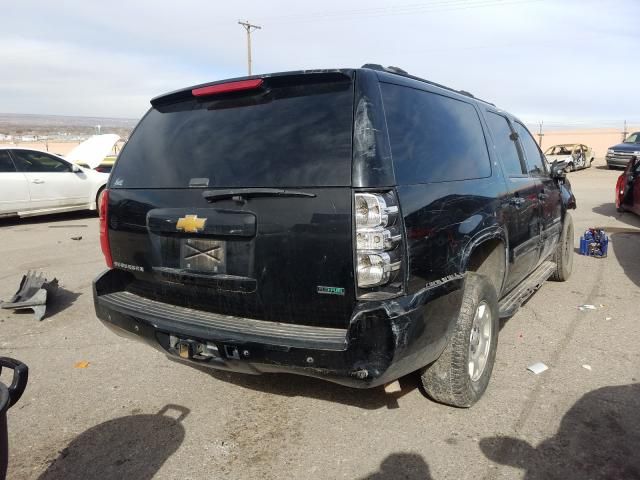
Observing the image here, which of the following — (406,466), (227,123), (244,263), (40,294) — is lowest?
(406,466)

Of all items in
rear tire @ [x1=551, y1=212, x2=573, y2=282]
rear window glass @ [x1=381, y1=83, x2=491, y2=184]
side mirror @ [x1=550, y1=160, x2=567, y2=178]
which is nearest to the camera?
rear window glass @ [x1=381, y1=83, x2=491, y2=184]

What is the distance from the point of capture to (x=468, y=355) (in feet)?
10.0

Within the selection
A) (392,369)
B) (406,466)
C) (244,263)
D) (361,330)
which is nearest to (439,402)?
(406,466)

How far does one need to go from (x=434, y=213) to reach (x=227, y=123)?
1.25 metres

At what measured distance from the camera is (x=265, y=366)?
262cm

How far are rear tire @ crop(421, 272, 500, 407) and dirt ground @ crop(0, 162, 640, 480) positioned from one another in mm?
130

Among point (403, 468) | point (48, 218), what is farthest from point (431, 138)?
point (48, 218)

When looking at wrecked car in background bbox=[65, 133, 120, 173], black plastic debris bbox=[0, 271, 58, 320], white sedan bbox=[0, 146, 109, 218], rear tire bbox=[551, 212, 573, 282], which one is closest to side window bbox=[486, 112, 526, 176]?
rear tire bbox=[551, 212, 573, 282]

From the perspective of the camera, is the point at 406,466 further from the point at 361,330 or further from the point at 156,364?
the point at 156,364

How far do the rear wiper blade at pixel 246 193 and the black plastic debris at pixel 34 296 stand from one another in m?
3.10

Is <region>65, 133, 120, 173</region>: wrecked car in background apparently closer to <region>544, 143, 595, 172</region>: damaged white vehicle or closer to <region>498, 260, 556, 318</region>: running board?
<region>498, 260, 556, 318</region>: running board

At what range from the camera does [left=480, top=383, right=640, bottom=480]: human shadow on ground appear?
260 centimetres

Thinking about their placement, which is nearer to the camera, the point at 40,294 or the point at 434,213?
the point at 434,213

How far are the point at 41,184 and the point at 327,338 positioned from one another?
10.3m
